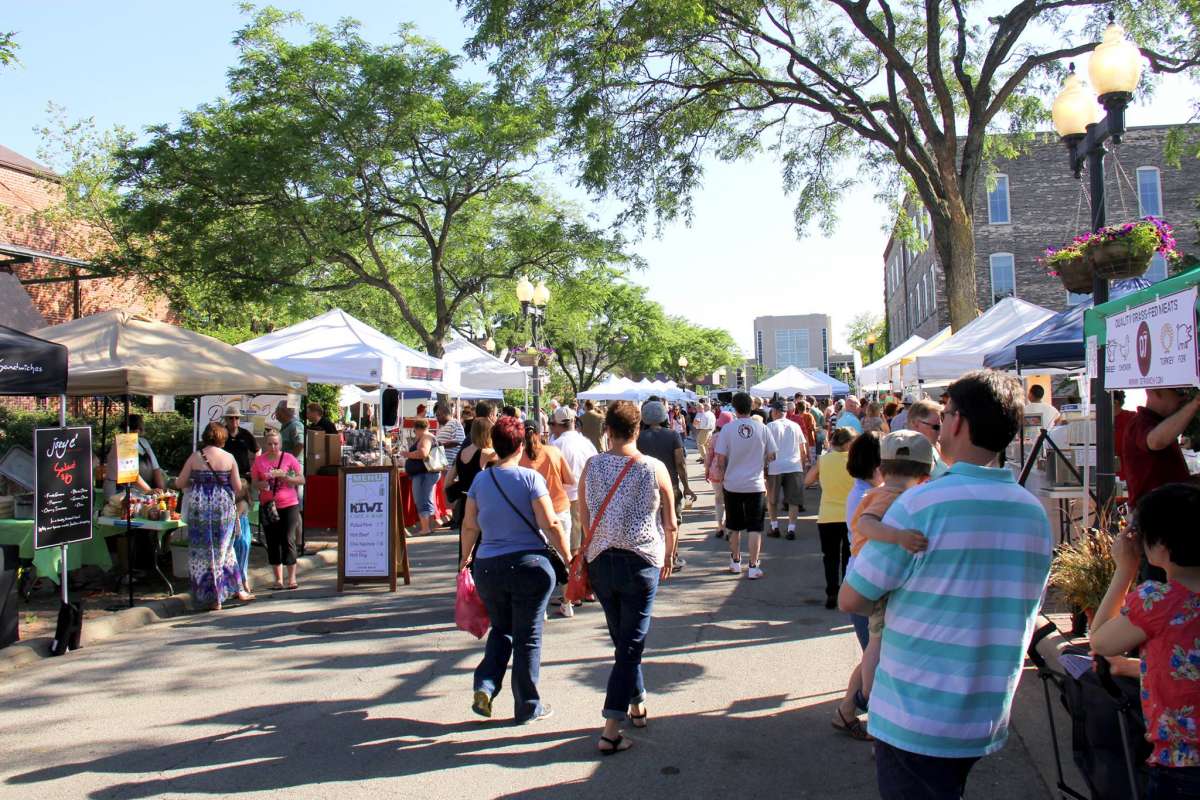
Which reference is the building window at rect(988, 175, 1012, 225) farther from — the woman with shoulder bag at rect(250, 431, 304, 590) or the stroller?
the stroller

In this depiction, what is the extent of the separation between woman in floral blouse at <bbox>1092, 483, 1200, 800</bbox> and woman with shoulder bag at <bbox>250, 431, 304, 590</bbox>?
8.01m

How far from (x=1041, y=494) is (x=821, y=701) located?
405 centimetres

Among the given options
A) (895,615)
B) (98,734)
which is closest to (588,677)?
(98,734)

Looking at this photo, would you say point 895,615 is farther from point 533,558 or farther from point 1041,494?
point 1041,494

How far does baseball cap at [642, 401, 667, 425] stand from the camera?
8531mm

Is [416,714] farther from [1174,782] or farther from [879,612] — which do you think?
[1174,782]

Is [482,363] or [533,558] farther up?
[482,363]

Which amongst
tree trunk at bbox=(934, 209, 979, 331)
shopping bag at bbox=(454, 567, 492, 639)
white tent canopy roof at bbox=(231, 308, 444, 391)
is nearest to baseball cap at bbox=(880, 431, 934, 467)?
shopping bag at bbox=(454, 567, 492, 639)

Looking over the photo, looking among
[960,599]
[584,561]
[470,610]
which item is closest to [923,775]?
[960,599]

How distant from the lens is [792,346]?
122250 mm

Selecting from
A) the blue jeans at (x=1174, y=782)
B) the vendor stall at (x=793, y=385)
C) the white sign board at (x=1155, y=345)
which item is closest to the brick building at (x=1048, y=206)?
the vendor stall at (x=793, y=385)

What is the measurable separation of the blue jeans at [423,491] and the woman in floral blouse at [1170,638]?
38.2ft

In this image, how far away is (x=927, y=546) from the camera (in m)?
2.29

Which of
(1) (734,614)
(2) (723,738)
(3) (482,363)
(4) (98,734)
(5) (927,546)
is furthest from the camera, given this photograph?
(3) (482,363)
